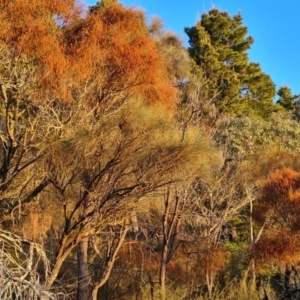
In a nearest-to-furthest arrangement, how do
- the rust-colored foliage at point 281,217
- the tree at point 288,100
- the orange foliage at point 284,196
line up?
1. the rust-colored foliage at point 281,217
2. the orange foliage at point 284,196
3. the tree at point 288,100

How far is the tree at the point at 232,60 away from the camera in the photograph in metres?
20.8

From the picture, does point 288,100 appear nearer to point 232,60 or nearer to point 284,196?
point 232,60

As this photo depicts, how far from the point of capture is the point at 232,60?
76.0 feet

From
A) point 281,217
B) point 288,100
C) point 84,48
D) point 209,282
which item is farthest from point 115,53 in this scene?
point 288,100

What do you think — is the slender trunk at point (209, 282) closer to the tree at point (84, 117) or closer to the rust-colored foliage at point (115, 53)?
the tree at point (84, 117)

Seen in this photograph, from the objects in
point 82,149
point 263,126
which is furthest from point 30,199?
point 263,126

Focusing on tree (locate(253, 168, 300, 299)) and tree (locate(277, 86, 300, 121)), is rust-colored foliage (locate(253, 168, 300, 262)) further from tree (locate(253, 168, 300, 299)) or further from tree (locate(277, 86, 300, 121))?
tree (locate(277, 86, 300, 121))

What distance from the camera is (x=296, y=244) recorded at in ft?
38.7

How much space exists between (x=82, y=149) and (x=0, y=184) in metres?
0.99

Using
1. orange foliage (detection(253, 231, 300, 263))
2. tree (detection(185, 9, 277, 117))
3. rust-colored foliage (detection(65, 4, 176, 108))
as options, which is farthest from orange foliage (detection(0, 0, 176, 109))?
tree (detection(185, 9, 277, 117))

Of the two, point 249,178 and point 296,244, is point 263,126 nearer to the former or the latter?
point 249,178

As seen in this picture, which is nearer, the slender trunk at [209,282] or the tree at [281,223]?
the slender trunk at [209,282]

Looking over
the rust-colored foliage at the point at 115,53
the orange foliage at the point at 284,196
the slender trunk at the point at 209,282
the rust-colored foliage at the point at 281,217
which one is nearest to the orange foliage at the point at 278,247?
the rust-colored foliage at the point at 281,217

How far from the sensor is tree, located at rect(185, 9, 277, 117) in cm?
2075
